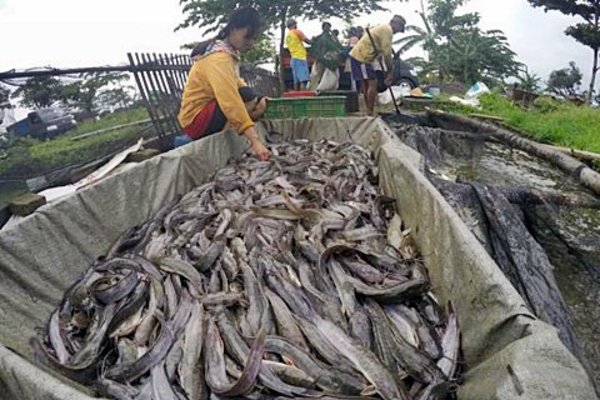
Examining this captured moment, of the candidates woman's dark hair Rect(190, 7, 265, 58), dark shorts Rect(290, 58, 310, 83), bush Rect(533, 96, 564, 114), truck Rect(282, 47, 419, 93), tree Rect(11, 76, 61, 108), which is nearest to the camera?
tree Rect(11, 76, 61, 108)

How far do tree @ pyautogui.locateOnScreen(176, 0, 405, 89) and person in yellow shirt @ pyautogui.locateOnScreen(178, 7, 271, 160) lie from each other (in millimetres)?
7586

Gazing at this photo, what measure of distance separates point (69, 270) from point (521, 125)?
963 centimetres

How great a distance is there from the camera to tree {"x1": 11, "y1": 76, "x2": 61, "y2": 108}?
13.0 feet

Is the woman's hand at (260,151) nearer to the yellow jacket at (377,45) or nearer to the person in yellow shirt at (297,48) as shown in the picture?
the yellow jacket at (377,45)

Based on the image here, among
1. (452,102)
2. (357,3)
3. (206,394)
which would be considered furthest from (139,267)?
(357,3)

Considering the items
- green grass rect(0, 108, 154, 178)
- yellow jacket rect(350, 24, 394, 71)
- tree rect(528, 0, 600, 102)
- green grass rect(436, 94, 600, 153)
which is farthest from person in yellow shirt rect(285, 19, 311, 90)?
tree rect(528, 0, 600, 102)

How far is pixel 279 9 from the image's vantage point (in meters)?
12.7

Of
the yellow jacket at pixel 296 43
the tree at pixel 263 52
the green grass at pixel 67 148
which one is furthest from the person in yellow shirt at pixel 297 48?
the tree at pixel 263 52

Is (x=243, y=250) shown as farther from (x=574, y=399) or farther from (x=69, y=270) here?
(x=574, y=399)

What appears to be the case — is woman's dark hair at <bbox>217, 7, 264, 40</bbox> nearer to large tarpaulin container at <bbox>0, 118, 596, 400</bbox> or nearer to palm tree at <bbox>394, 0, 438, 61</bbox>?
large tarpaulin container at <bbox>0, 118, 596, 400</bbox>

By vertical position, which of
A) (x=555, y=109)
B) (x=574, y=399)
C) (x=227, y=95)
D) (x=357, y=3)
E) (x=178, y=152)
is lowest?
(x=555, y=109)

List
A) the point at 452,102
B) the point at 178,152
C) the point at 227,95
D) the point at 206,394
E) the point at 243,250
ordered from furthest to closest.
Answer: the point at 452,102 → the point at 227,95 → the point at 178,152 → the point at 243,250 → the point at 206,394

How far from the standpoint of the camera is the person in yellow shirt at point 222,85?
4566mm

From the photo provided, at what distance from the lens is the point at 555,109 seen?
1253 cm
